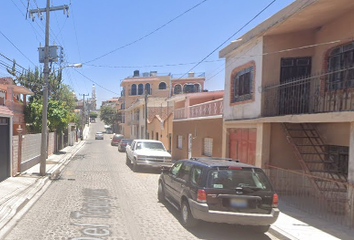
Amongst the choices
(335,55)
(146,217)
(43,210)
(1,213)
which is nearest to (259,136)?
(335,55)

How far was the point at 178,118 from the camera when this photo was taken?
20.6 m

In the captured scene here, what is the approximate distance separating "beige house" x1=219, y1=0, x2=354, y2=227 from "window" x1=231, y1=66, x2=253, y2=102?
4 centimetres

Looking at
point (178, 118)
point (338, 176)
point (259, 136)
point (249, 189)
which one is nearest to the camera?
point (249, 189)

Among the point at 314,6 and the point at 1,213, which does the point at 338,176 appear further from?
the point at 1,213

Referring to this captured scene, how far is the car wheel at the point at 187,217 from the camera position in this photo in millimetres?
5484

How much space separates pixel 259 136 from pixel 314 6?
426cm

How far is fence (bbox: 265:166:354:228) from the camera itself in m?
6.14

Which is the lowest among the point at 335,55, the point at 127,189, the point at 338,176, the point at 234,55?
the point at 127,189

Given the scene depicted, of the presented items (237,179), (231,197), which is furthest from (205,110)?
(231,197)

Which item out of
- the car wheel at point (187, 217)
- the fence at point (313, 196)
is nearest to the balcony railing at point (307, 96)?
the fence at point (313, 196)

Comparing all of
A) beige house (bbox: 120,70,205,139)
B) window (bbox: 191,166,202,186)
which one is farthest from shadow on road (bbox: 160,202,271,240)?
beige house (bbox: 120,70,205,139)

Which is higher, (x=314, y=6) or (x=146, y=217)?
(x=314, y=6)

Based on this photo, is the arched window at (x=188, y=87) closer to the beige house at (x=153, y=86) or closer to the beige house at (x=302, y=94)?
the beige house at (x=153, y=86)

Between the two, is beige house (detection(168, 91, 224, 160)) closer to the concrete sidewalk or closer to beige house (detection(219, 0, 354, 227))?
beige house (detection(219, 0, 354, 227))
